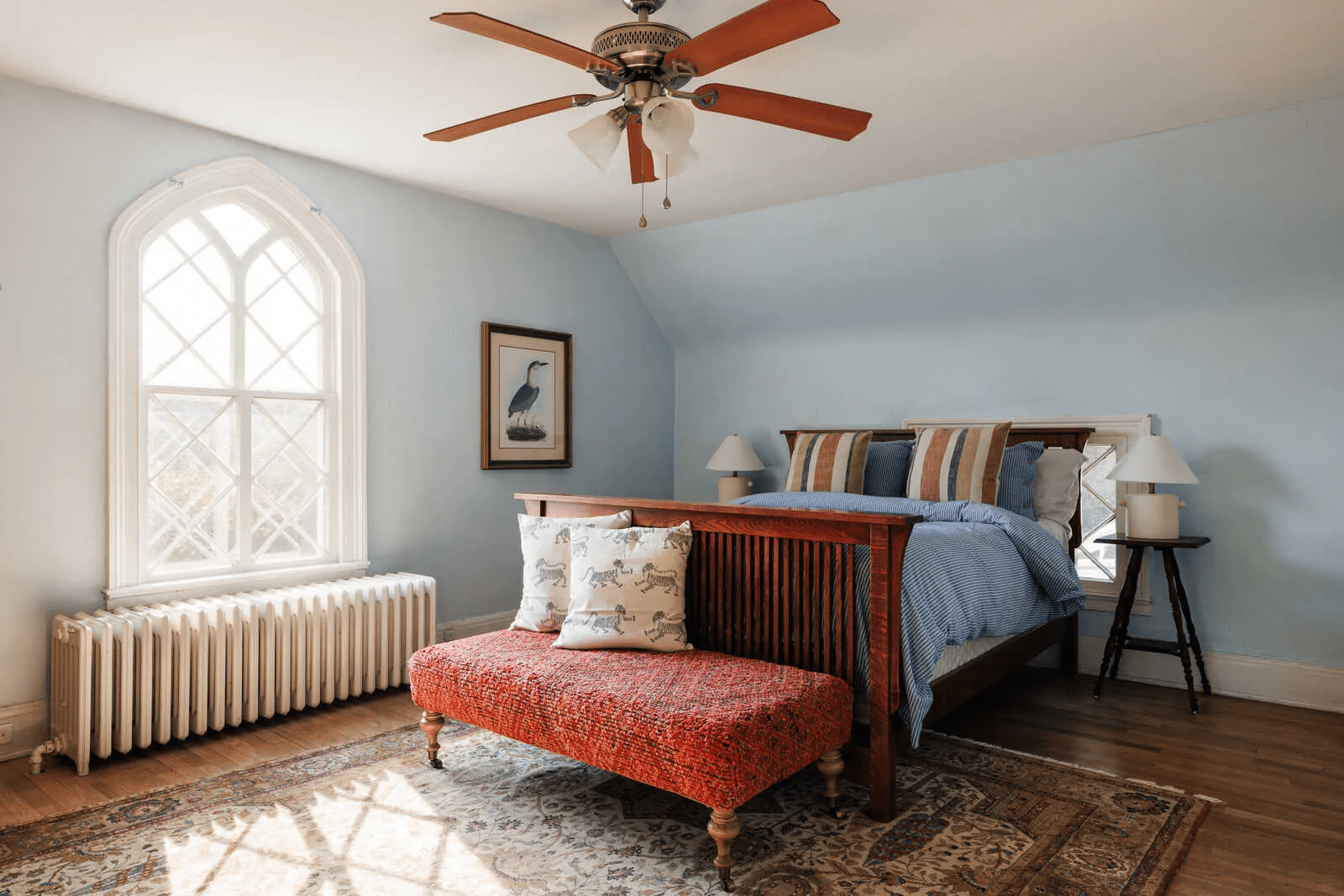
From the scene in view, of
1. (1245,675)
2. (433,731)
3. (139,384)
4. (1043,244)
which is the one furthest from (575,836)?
(1043,244)

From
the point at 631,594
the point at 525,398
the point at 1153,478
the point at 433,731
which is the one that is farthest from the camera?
the point at 525,398

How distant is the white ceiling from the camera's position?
2.40m

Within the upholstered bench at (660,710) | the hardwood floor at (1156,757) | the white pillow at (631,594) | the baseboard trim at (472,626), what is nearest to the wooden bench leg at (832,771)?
the upholstered bench at (660,710)

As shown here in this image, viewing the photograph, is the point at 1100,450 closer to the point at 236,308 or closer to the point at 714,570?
the point at 714,570

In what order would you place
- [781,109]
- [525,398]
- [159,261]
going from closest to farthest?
1. [781,109]
2. [159,261]
3. [525,398]

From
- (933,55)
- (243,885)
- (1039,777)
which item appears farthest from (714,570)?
(933,55)

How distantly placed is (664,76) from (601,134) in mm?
267

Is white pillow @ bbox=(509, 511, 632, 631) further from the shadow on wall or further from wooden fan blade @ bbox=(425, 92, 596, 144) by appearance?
the shadow on wall

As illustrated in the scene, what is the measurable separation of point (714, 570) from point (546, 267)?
2609 mm

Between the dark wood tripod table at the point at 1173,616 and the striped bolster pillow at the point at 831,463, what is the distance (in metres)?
1.17

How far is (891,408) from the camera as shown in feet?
15.7

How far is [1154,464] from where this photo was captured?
3.51 m

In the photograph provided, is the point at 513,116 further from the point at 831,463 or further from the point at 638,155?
the point at 831,463

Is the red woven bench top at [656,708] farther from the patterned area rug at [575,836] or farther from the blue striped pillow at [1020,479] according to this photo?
the blue striped pillow at [1020,479]
